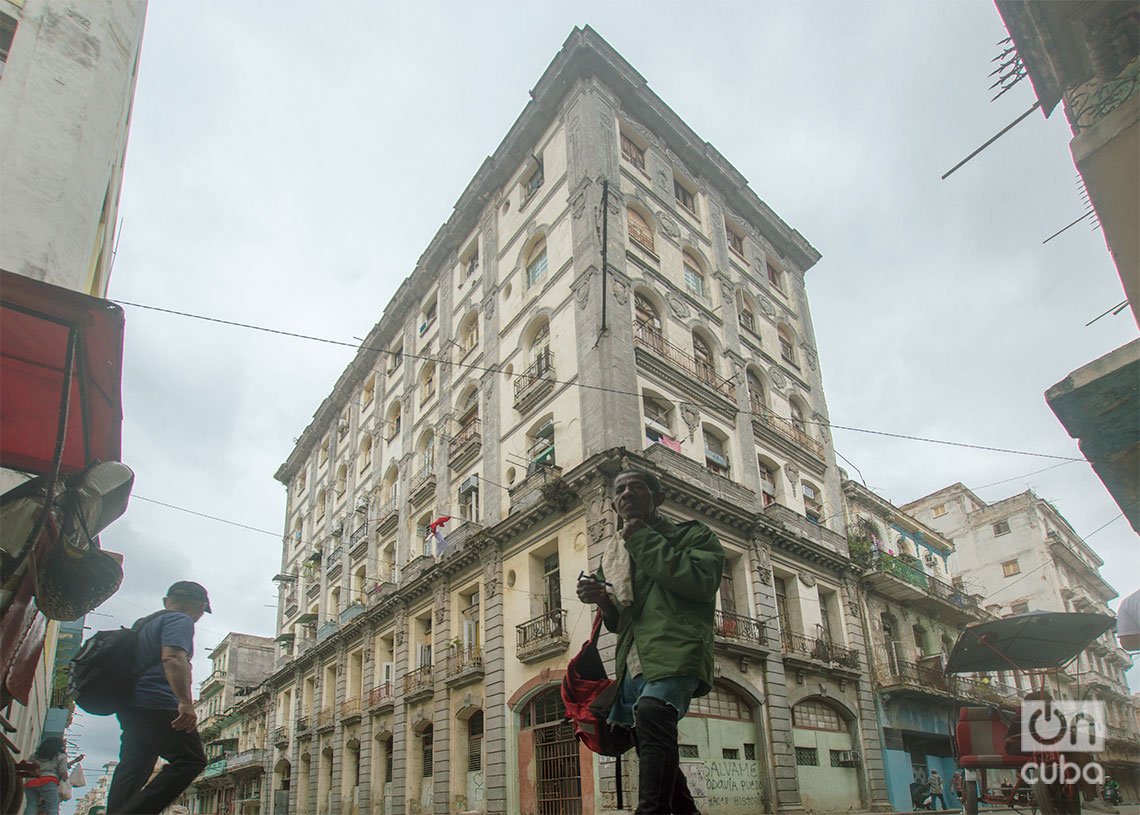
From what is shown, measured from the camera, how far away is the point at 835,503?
24.1m

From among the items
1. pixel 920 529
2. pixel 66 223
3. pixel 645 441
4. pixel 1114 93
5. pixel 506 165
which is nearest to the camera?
pixel 1114 93

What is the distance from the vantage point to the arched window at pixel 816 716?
729 inches

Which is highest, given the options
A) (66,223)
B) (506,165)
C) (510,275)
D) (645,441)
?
(506,165)

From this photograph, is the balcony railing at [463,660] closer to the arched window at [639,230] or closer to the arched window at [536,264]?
the arched window at [536,264]

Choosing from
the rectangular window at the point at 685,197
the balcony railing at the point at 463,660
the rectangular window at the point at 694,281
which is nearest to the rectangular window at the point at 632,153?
the rectangular window at the point at 685,197

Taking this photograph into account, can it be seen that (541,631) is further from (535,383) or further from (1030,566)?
(1030,566)

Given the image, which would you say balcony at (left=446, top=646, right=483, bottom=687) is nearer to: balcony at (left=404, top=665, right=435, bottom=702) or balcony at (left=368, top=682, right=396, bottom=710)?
balcony at (left=404, top=665, right=435, bottom=702)

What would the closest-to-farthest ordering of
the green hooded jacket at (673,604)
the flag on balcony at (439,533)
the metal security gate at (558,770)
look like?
the green hooded jacket at (673,604) < the metal security gate at (558,770) < the flag on balcony at (439,533)

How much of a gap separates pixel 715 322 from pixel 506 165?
906cm

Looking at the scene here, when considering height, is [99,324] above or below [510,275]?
below

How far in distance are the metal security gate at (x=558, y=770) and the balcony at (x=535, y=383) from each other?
8.25 meters

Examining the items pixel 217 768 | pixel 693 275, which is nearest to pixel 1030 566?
pixel 693 275

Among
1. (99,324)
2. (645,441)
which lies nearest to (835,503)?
(645,441)

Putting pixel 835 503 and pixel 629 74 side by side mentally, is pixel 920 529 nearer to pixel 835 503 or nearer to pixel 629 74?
pixel 835 503
